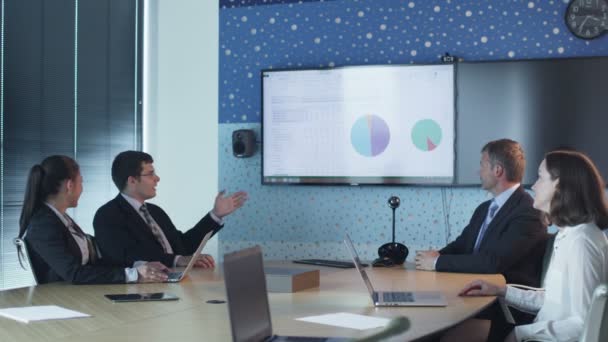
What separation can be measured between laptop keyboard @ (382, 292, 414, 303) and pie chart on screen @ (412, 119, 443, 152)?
2.31 metres

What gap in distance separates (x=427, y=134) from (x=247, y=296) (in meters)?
3.46

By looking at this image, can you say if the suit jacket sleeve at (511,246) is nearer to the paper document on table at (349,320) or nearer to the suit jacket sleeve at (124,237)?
the paper document on table at (349,320)

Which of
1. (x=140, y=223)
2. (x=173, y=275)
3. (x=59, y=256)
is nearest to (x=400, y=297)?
(x=173, y=275)

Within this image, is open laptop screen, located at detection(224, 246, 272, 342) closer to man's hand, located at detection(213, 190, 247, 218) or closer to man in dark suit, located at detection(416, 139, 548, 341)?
man in dark suit, located at detection(416, 139, 548, 341)

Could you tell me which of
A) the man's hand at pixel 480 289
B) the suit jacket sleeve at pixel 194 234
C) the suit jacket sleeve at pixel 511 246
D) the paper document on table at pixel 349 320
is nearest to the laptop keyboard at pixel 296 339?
the paper document on table at pixel 349 320

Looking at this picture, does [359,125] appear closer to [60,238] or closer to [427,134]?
[427,134]

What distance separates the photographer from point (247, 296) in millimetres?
2230

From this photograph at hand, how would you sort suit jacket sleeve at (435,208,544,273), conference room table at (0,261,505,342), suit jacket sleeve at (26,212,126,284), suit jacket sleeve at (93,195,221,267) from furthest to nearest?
1. suit jacket sleeve at (93,195,221,267)
2. suit jacket sleeve at (435,208,544,273)
3. suit jacket sleeve at (26,212,126,284)
4. conference room table at (0,261,505,342)

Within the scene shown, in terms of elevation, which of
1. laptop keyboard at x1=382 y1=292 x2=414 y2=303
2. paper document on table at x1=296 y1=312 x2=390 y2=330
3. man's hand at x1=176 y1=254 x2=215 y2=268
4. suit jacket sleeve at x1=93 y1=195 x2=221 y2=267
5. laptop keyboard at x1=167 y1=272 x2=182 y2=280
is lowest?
man's hand at x1=176 y1=254 x2=215 y2=268

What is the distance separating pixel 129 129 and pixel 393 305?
3603mm

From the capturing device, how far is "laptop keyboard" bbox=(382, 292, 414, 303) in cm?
312

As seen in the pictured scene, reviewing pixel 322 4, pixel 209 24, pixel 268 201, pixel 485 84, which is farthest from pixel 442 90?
pixel 209 24

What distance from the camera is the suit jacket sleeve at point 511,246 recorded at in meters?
3.96

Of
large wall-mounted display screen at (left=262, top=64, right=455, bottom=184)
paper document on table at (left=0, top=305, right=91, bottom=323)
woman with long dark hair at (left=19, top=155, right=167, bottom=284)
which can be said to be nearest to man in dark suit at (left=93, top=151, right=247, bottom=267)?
woman with long dark hair at (left=19, top=155, right=167, bottom=284)
